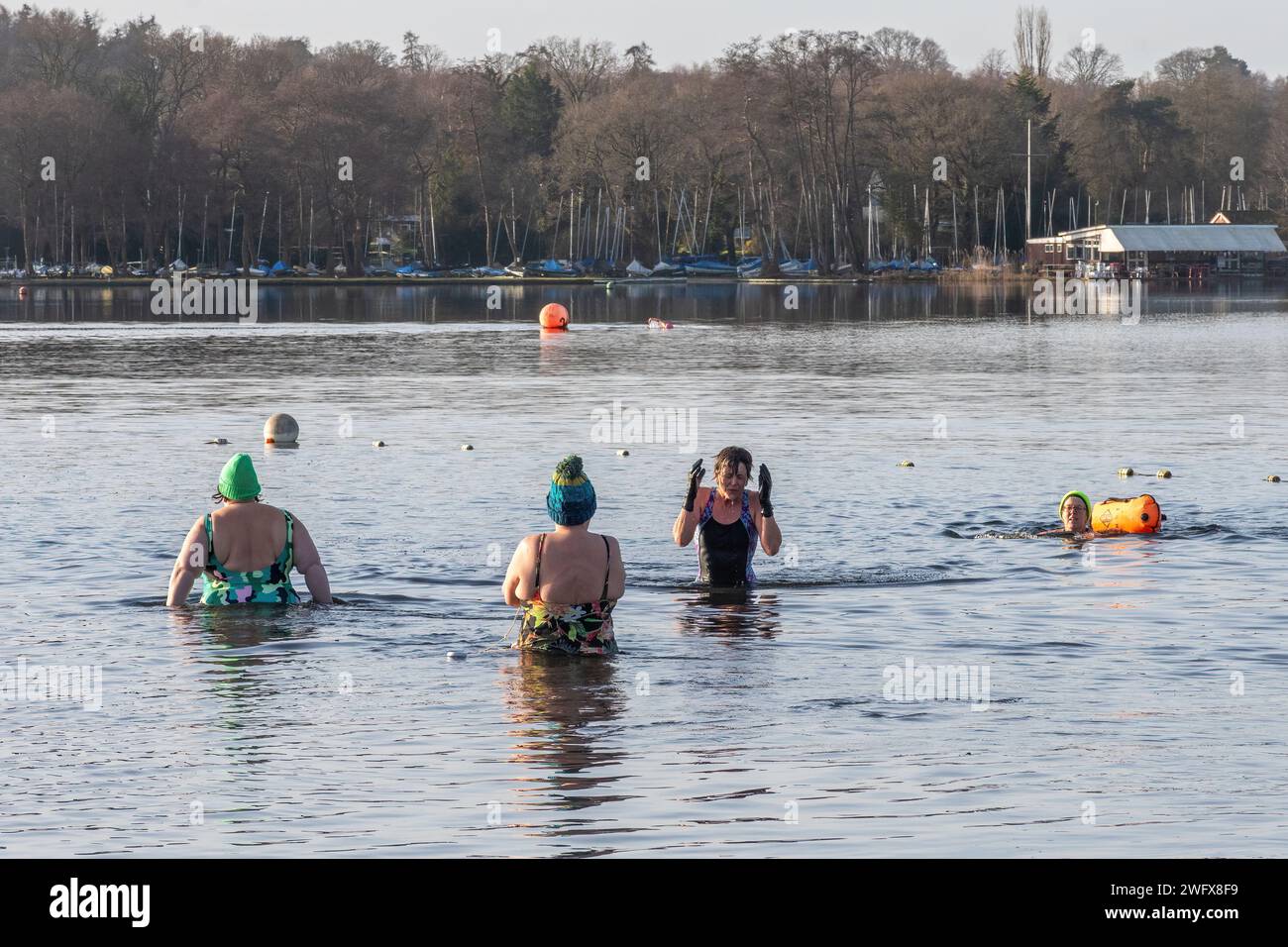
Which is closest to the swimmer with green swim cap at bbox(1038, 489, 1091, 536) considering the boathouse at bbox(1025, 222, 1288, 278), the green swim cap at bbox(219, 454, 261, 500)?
the green swim cap at bbox(219, 454, 261, 500)

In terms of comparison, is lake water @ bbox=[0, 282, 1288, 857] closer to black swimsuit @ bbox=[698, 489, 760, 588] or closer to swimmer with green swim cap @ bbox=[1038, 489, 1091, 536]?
swimmer with green swim cap @ bbox=[1038, 489, 1091, 536]

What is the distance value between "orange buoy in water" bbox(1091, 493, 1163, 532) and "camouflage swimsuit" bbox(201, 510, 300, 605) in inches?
375

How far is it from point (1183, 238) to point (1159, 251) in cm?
431

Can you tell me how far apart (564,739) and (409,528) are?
33.9ft

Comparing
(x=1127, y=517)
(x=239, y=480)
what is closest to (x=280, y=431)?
(x=1127, y=517)

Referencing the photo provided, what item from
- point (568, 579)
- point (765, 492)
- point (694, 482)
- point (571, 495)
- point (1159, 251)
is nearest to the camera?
point (571, 495)

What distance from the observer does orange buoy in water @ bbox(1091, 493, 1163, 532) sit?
70.4 feet

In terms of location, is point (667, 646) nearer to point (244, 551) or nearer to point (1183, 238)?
point (244, 551)

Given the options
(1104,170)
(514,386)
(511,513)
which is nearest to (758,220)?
(1104,170)

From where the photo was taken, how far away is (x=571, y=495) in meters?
13.2

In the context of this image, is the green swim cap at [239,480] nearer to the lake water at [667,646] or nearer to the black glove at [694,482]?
the lake water at [667,646]

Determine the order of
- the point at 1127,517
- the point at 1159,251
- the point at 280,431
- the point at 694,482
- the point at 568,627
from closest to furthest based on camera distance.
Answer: the point at 568,627
the point at 694,482
the point at 1127,517
the point at 280,431
the point at 1159,251

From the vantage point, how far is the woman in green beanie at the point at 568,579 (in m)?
13.3

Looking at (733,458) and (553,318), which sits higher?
(553,318)
